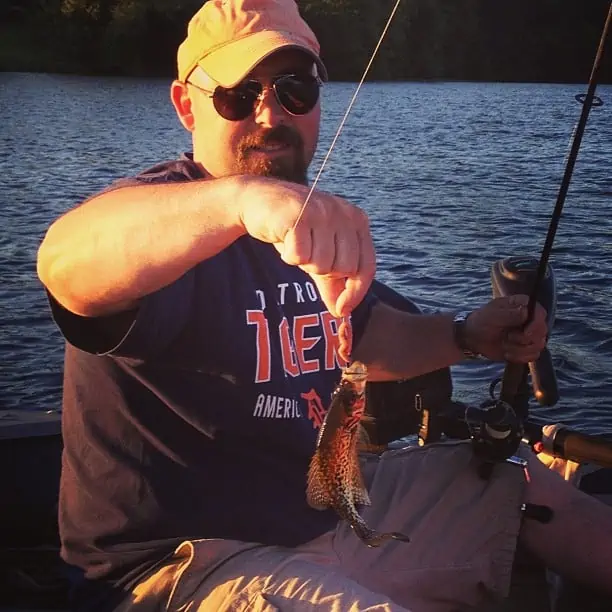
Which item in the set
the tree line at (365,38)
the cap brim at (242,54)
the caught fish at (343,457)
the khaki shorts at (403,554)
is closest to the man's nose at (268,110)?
the cap brim at (242,54)

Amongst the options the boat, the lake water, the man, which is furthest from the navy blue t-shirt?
the lake water

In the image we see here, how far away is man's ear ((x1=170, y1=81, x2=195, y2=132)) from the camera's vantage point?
306 centimetres

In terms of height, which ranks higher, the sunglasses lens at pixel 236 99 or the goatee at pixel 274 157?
the sunglasses lens at pixel 236 99

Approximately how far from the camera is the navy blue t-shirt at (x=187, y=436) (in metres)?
2.54

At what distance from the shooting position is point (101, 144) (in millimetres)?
27594

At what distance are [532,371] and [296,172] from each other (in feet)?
4.94

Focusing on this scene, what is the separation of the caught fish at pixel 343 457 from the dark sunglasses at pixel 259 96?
89cm

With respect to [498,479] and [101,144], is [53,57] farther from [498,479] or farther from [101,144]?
[498,479]

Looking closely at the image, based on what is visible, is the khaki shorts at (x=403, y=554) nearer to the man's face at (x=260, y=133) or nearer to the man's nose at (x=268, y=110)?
the man's face at (x=260, y=133)

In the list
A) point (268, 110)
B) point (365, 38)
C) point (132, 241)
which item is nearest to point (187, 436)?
point (132, 241)

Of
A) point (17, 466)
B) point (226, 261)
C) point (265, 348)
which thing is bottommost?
point (17, 466)

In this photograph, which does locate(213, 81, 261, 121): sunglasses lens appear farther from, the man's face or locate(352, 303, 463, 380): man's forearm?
locate(352, 303, 463, 380): man's forearm

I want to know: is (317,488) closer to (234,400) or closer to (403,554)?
(234,400)

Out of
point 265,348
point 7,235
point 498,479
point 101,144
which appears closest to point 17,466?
point 265,348
